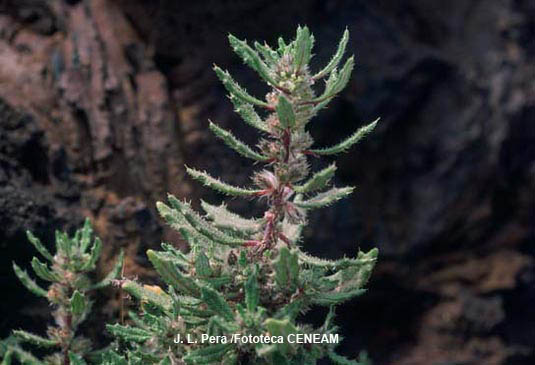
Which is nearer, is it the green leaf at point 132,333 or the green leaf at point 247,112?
the green leaf at point 247,112

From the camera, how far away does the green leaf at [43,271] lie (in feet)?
8.09

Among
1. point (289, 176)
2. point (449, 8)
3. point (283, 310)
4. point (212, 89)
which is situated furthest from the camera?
point (449, 8)

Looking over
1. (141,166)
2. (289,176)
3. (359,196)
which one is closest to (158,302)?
(289,176)

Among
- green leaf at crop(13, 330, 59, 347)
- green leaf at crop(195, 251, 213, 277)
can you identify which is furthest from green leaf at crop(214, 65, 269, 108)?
green leaf at crop(13, 330, 59, 347)

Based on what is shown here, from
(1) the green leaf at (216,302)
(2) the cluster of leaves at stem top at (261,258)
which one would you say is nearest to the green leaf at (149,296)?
(2) the cluster of leaves at stem top at (261,258)

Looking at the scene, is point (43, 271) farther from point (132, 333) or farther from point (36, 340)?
point (132, 333)

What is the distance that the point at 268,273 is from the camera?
6.77 ft

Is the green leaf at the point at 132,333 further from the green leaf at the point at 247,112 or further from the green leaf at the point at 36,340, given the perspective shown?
the green leaf at the point at 247,112

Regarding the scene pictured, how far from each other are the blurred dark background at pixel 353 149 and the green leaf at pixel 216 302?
5.41 ft

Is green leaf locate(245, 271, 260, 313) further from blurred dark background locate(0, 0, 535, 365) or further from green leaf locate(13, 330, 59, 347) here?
blurred dark background locate(0, 0, 535, 365)

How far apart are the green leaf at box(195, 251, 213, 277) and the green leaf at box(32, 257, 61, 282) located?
86cm

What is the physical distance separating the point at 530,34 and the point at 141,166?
427 cm

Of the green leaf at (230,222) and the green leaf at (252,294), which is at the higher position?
the green leaf at (230,222)

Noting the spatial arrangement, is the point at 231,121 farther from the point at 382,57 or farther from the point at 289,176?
the point at 289,176
